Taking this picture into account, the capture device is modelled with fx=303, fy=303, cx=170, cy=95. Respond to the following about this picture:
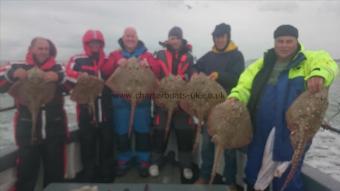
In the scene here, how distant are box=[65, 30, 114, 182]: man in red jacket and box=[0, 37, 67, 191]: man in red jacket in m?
0.40

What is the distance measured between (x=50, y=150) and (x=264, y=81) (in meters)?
3.18

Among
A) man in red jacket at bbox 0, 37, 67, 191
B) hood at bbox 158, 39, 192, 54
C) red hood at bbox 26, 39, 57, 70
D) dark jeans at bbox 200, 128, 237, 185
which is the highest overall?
hood at bbox 158, 39, 192, 54

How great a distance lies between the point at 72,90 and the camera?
451 centimetres

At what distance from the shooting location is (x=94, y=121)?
4.84 m

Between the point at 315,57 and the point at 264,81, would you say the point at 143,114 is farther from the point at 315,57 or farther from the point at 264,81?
the point at 315,57

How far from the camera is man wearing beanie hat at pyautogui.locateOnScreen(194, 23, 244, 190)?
4.56 metres

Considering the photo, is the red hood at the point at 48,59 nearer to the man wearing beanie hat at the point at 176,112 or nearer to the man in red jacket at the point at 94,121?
the man in red jacket at the point at 94,121

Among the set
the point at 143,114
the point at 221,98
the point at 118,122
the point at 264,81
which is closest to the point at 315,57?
the point at 264,81

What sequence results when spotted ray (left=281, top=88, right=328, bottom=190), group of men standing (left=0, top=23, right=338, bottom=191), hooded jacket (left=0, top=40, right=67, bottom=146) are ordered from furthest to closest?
hooded jacket (left=0, top=40, right=67, bottom=146)
group of men standing (left=0, top=23, right=338, bottom=191)
spotted ray (left=281, top=88, right=328, bottom=190)

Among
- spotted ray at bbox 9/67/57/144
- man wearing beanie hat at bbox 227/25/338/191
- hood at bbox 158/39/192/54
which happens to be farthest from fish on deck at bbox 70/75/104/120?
man wearing beanie hat at bbox 227/25/338/191

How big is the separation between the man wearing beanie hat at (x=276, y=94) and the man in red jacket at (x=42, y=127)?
2558 millimetres

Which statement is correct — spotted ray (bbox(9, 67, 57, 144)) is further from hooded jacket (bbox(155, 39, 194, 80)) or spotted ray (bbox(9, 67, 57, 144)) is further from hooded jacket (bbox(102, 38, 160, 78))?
hooded jacket (bbox(155, 39, 194, 80))

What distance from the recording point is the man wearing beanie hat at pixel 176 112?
5168 millimetres

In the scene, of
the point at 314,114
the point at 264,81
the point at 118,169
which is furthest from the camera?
the point at 118,169
